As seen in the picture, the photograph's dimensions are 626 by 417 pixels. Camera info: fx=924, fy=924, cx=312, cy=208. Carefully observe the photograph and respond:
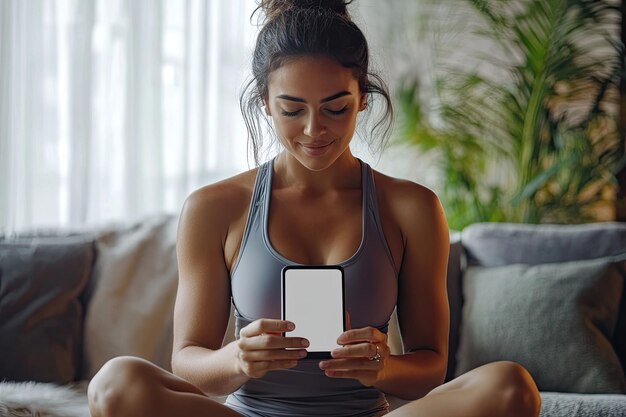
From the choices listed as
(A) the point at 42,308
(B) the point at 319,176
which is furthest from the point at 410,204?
(A) the point at 42,308

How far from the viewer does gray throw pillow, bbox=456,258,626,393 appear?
219 cm

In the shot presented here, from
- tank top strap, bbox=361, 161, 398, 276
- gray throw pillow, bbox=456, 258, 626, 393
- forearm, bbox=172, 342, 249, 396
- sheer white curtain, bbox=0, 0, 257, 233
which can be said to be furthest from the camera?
sheer white curtain, bbox=0, 0, 257, 233

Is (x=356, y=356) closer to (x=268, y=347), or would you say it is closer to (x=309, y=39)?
(x=268, y=347)

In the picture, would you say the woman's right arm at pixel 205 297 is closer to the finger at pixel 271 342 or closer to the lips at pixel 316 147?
the finger at pixel 271 342

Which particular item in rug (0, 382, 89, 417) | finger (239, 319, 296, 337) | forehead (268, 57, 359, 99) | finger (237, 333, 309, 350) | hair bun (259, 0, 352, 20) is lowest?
rug (0, 382, 89, 417)

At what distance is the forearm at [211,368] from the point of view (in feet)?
5.08

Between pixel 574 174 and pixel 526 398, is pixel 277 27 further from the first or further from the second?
pixel 574 174

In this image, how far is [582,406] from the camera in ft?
6.41

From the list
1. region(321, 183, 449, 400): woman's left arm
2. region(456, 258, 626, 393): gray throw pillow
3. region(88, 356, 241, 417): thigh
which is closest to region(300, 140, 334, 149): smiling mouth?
region(321, 183, 449, 400): woman's left arm

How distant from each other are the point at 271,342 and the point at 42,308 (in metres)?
1.07

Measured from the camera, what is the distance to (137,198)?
3.23 metres

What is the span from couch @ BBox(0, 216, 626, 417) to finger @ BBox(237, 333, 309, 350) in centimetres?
76

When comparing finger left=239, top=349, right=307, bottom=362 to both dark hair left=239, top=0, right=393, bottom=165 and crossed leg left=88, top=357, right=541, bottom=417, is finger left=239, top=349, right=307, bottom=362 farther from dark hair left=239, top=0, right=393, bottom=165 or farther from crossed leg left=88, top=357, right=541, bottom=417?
dark hair left=239, top=0, right=393, bottom=165

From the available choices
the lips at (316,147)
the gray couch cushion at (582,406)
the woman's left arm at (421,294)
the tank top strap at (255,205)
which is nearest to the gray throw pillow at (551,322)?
the gray couch cushion at (582,406)
